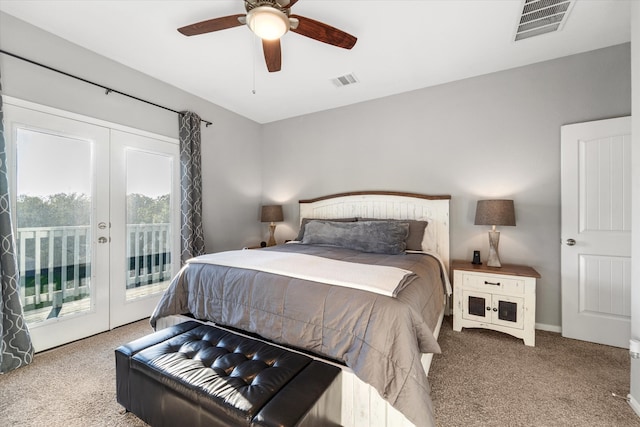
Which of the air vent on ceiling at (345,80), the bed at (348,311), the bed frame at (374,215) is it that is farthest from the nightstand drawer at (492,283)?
the air vent on ceiling at (345,80)

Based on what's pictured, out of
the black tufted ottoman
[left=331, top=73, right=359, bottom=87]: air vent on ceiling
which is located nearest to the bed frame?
the black tufted ottoman

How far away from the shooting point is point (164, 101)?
3.11m

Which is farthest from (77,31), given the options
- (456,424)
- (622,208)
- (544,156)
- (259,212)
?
(622,208)

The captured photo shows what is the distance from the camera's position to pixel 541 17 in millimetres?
2107

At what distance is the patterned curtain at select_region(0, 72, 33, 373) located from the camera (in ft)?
6.39

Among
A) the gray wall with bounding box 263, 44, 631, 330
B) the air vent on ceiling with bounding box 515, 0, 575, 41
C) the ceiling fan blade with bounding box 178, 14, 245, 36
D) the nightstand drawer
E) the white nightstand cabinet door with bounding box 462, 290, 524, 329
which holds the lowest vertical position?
the white nightstand cabinet door with bounding box 462, 290, 524, 329

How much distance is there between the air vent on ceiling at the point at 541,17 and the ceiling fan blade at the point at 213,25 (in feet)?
6.81

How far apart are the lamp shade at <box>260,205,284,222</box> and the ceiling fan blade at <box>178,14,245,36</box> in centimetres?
245

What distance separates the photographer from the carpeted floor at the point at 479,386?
5.00 ft

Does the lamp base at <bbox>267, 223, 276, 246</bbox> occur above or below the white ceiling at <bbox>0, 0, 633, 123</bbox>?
below

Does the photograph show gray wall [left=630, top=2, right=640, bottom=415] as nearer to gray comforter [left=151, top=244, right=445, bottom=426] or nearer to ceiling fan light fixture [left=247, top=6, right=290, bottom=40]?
gray comforter [left=151, top=244, right=445, bottom=426]

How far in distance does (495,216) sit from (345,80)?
7.11 feet

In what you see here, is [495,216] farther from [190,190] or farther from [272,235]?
[190,190]

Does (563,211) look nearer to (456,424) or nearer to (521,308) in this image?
(521,308)
